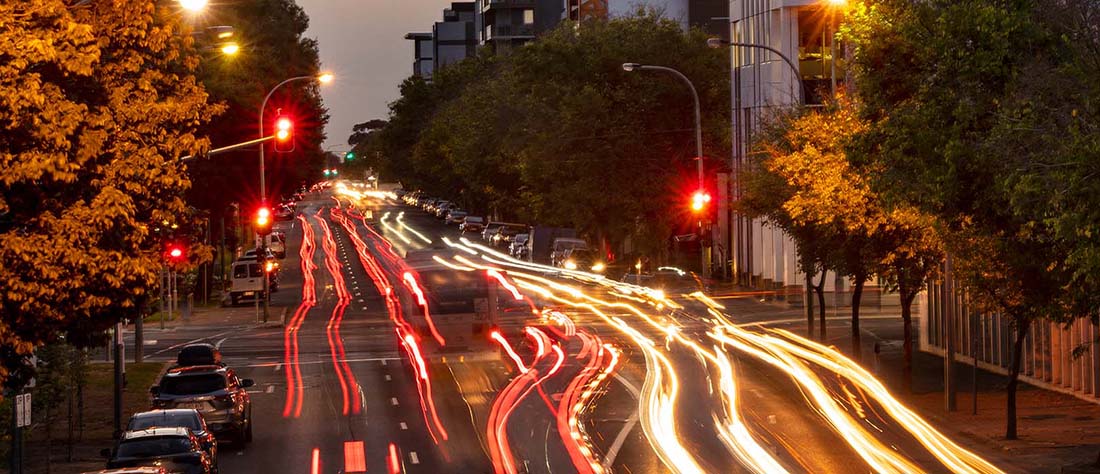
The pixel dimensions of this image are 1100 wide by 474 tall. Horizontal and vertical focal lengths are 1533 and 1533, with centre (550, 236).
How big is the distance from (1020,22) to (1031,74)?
116 cm

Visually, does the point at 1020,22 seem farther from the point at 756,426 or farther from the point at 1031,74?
the point at 756,426

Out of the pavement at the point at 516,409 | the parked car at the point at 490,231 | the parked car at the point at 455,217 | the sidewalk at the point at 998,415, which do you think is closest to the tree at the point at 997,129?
the sidewalk at the point at 998,415

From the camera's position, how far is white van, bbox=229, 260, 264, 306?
69438 mm

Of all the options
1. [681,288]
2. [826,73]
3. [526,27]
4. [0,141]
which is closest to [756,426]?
[0,141]

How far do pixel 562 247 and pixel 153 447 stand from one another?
63019 mm

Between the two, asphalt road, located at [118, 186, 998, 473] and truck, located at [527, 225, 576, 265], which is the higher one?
truck, located at [527, 225, 576, 265]

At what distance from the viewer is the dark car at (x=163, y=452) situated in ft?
73.4

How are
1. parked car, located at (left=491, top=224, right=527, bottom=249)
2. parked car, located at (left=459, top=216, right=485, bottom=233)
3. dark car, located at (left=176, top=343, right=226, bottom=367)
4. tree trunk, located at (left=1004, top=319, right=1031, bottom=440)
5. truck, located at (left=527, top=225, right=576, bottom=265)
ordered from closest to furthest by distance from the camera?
tree trunk, located at (left=1004, top=319, right=1031, bottom=440) < dark car, located at (left=176, top=343, right=226, bottom=367) < truck, located at (left=527, top=225, right=576, bottom=265) < parked car, located at (left=491, top=224, right=527, bottom=249) < parked car, located at (left=459, top=216, right=485, bottom=233)

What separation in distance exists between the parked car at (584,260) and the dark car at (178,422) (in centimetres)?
5322

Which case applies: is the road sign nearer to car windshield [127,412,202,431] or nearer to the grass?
car windshield [127,412,202,431]

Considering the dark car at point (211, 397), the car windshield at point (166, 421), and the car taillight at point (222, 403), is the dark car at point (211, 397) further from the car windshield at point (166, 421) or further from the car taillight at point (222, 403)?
the car windshield at point (166, 421)

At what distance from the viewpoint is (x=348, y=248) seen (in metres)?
106

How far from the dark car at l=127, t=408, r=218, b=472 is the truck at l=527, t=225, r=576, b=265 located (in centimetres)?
6529

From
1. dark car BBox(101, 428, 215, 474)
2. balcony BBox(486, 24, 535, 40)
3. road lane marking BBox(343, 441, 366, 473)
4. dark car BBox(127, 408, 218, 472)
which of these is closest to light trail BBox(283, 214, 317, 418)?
road lane marking BBox(343, 441, 366, 473)
